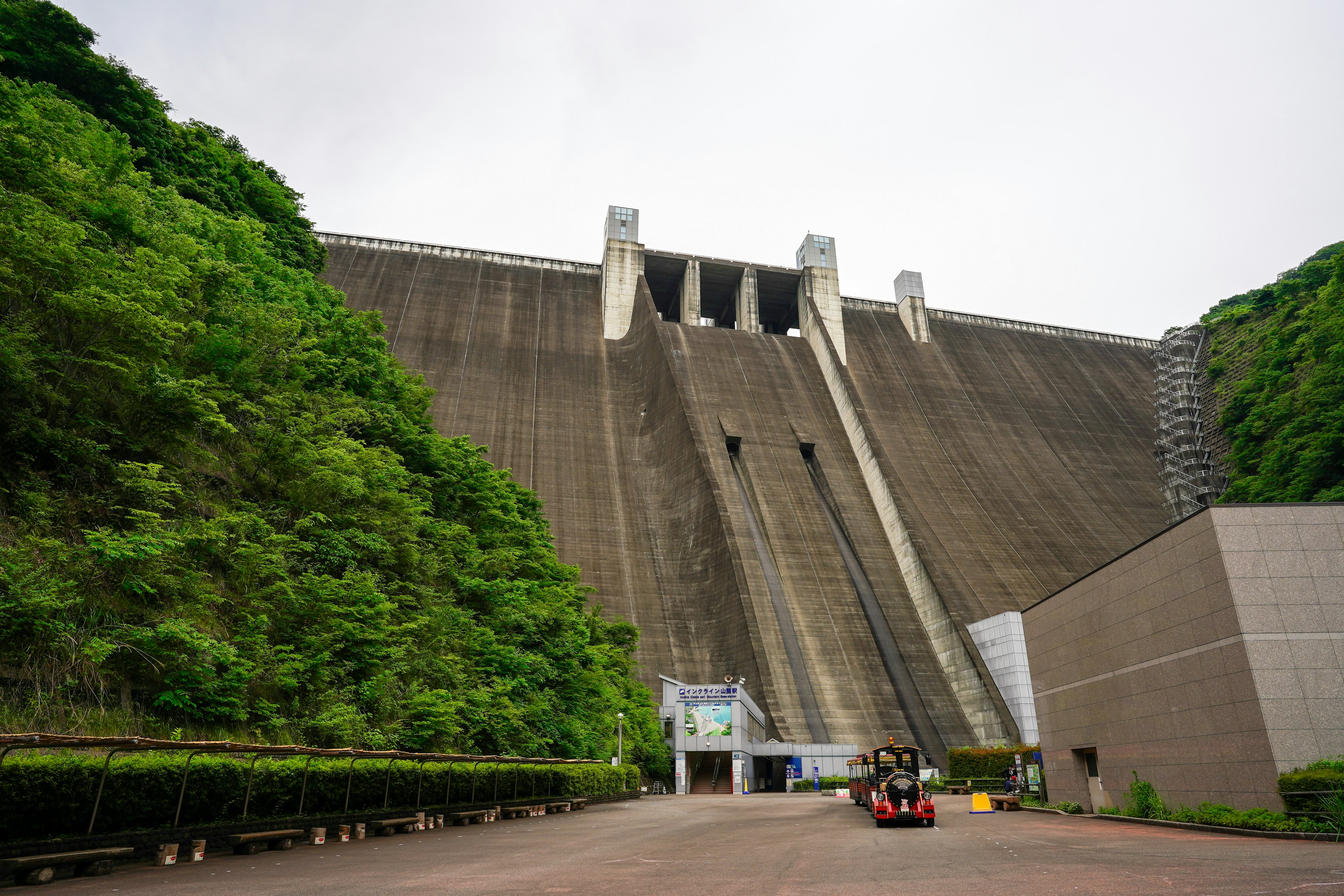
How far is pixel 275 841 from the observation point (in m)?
11.8

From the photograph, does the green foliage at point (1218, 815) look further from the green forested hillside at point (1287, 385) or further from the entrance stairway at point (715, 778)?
the green forested hillside at point (1287, 385)

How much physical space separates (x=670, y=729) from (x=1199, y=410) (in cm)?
5079

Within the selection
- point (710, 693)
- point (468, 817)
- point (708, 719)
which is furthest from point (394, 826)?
point (708, 719)

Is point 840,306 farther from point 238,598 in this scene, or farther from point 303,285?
point 238,598

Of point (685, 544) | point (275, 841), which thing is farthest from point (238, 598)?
point (685, 544)

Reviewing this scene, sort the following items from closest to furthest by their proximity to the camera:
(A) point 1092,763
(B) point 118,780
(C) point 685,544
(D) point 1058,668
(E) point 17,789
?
(E) point 17,789, (B) point 118,780, (A) point 1092,763, (D) point 1058,668, (C) point 685,544

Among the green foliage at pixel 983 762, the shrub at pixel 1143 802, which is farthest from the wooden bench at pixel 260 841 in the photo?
the green foliage at pixel 983 762

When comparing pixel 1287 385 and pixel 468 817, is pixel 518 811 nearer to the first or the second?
pixel 468 817

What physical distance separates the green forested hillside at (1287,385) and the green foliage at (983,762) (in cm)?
2378

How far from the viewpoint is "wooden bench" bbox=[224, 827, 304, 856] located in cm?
1096

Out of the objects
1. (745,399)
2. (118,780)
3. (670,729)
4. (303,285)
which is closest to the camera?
(118,780)

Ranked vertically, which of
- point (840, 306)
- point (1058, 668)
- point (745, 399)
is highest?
point (840, 306)

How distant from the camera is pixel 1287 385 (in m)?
54.6

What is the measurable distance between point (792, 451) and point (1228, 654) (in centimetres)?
3621
